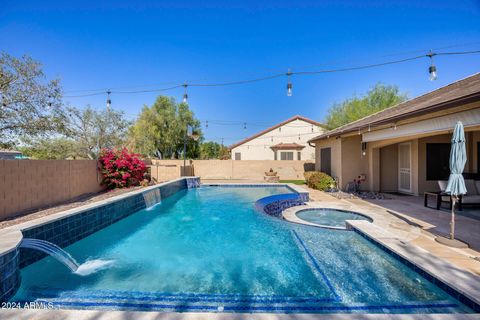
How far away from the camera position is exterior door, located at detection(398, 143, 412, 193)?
10.7 meters

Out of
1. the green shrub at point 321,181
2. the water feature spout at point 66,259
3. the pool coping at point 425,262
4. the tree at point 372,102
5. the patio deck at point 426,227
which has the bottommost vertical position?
the water feature spout at point 66,259

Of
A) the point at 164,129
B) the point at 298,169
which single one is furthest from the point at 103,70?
the point at 298,169

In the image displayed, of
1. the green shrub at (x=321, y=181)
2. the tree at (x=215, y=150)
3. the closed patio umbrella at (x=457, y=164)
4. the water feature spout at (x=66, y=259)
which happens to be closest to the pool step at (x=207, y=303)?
the water feature spout at (x=66, y=259)

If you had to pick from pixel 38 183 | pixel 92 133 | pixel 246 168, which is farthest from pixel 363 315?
pixel 92 133

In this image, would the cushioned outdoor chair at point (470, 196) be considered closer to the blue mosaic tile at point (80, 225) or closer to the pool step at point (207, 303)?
the pool step at point (207, 303)

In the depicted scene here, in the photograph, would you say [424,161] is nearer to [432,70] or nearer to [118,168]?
[432,70]

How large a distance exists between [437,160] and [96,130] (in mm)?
24038

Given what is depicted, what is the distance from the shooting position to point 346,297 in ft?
10.6

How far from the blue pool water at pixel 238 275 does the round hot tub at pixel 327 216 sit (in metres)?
1.27

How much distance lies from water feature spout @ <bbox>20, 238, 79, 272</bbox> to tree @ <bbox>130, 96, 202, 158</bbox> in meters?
20.8

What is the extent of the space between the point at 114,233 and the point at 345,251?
5985mm

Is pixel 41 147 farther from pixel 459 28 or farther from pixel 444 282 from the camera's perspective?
pixel 459 28

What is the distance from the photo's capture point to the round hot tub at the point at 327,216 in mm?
7136

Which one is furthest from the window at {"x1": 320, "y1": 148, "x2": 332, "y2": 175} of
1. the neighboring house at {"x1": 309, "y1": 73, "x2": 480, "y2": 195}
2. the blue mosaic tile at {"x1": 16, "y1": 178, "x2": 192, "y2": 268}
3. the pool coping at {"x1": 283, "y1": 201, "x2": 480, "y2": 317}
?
the blue mosaic tile at {"x1": 16, "y1": 178, "x2": 192, "y2": 268}
